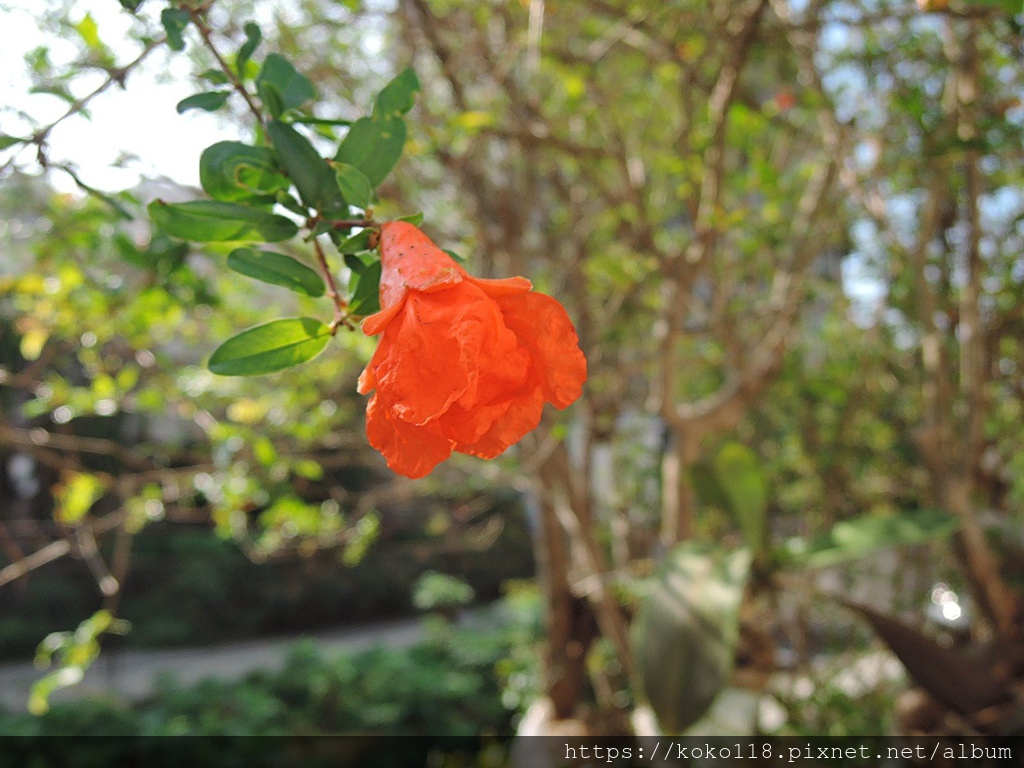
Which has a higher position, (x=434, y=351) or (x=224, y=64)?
(x=224, y=64)

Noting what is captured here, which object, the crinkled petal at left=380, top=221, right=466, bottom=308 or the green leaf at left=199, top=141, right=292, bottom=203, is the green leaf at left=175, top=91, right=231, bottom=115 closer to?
the green leaf at left=199, top=141, right=292, bottom=203

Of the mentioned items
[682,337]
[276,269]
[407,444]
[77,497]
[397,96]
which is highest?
[397,96]

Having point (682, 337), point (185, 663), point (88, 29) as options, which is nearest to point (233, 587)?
point (185, 663)

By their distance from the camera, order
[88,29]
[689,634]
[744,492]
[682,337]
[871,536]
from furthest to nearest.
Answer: [682,337], [744,492], [871,536], [689,634], [88,29]

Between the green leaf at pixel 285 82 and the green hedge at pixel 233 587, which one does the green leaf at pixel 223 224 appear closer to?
the green leaf at pixel 285 82

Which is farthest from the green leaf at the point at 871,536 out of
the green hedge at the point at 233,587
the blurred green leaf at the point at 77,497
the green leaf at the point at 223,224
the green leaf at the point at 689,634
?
the green hedge at the point at 233,587

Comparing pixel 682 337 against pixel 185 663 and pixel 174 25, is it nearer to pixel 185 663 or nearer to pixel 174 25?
pixel 174 25

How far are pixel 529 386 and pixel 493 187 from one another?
2234 mm

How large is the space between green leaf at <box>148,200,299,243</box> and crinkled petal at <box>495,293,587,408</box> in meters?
0.23

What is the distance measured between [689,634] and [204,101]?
1375 millimetres

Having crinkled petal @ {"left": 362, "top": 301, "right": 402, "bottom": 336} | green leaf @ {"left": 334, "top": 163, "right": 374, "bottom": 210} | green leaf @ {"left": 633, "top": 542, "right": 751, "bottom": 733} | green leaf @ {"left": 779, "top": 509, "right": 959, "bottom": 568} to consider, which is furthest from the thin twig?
green leaf @ {"left": 779, "top": 509, "right": 959, "bottom": 568}

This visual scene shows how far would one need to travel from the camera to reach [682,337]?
218 centimetres

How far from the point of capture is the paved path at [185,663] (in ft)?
17.9

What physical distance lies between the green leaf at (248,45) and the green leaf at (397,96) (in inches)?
5.9
